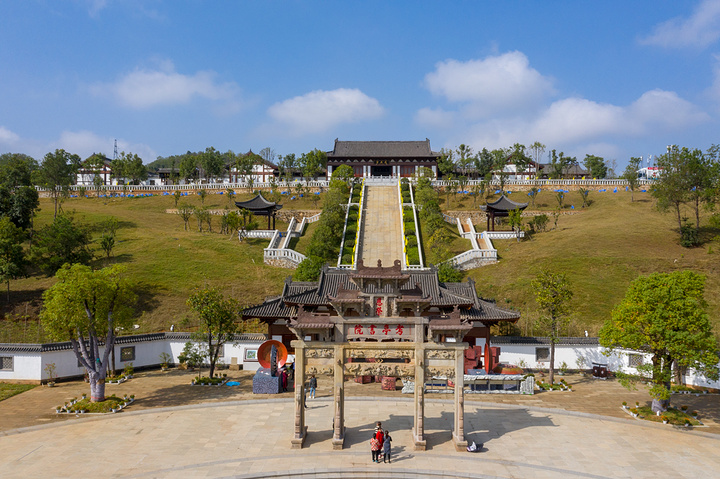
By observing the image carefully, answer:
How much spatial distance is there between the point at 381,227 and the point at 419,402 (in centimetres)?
4364

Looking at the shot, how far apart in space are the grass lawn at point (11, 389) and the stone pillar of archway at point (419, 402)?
72.4 feet

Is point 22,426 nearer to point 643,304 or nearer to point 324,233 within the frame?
point 643,304

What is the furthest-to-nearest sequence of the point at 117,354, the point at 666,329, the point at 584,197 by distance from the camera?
the point at 584,197 → the point at 117,354 → the point at 666,329

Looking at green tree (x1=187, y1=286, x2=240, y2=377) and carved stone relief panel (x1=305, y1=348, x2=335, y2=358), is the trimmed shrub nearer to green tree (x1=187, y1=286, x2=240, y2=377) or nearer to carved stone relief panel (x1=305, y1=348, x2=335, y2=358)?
green tree (x1=187, y1=286, x2=240, y2=377)

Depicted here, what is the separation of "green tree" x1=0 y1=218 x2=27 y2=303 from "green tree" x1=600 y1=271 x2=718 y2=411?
4306 centimetres

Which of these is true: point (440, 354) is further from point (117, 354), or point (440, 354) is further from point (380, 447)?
point (117, 354)

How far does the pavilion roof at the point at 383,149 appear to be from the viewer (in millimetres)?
97312

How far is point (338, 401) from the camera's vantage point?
1992cm

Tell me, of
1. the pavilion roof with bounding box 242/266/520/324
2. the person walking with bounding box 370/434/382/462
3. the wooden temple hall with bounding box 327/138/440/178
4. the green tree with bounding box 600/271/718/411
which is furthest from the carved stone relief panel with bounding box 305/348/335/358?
the wooden temple hall with bounding box 327/138/440/178

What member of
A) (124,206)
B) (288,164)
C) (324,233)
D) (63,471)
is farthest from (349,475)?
(288,164)

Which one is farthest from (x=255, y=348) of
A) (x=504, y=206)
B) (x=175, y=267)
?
(x=504, y=206)

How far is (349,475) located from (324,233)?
38.2 meters

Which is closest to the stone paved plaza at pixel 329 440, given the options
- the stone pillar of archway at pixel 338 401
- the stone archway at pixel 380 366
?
the stone pillar of archway at pixel 338 401

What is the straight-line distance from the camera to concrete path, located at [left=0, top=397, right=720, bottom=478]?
17.2 metres
